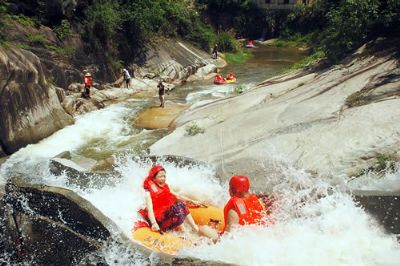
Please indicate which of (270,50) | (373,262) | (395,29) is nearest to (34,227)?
(373,262)

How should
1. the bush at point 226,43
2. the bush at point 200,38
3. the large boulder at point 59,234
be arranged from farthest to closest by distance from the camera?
1. the bush at point 226,43
2. the bush at point 200,38
3. the large boulder at point 59,234

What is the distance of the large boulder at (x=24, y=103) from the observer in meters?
13.6

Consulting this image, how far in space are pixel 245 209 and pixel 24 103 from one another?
33.5ft

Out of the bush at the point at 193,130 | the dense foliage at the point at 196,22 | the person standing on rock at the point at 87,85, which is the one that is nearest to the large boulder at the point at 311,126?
the bush at the point at 193,130

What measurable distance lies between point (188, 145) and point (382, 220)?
6114 millimetres

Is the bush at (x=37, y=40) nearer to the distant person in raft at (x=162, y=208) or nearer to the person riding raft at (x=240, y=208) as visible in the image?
the distant person in raft at (x=162, y=208)

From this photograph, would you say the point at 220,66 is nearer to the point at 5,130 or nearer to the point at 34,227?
the point at 5,130

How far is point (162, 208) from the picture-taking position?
7.50 metres

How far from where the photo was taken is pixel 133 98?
21.6 m

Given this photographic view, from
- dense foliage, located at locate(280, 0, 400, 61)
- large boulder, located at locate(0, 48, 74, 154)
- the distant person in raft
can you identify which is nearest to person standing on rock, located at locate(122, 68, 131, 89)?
large boulder, located at locate(0, 48, 74, 154)

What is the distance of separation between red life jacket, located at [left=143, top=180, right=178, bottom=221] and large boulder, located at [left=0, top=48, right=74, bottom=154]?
306 inches

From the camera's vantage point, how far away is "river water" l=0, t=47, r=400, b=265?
6.38 metres

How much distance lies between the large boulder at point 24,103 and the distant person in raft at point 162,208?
307 inches

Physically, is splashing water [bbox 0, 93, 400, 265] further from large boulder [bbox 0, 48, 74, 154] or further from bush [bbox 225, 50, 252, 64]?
bush [bbox 225, 50, 252, 64]
